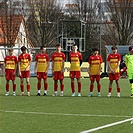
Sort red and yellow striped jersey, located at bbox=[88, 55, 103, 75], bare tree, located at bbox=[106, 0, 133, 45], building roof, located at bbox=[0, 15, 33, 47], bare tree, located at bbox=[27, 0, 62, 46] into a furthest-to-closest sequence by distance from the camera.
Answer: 1. bare tree, located at bbox=[27, 0, 62, 46]
2. building roof, located at bbox=[0, 15, 33, 47]
3. bare tree, located at bbox=[106, 0, 133, 45]
4. red and yellow striped jersey, located at bbox=[88, 55, 103, 75]

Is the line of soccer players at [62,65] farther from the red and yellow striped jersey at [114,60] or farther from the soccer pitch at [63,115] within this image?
the soccer pitch at [63,115]

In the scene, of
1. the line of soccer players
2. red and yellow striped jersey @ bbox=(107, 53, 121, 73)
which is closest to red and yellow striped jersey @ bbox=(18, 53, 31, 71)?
the line of soccer players

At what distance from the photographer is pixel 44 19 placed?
2749 inches

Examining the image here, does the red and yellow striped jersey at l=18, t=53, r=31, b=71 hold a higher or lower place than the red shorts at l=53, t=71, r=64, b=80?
higher

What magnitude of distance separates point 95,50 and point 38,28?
50.2 meters

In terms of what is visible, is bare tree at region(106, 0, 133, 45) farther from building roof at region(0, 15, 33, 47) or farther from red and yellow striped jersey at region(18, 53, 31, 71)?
red and yellow striped jersey at region(18, 53, 31, 71)

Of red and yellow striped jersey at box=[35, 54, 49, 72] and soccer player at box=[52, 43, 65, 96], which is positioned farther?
red and yellow striped jersey at box=[35, 54, 49, 72]

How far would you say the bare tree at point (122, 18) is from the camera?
2519 inches

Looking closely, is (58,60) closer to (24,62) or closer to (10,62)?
(24,62)

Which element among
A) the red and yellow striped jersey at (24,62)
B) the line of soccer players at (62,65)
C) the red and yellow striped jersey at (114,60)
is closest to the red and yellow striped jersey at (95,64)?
the line of soccer players at (62,65)

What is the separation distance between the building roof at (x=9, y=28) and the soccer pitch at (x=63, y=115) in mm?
48724

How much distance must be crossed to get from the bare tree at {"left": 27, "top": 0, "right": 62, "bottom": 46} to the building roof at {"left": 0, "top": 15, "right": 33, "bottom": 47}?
6.89 ft

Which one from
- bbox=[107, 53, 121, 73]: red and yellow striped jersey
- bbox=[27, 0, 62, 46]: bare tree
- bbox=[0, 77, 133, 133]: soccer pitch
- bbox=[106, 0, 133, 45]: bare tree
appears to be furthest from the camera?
bbox=[27, 0, 62, 46]: bare tree

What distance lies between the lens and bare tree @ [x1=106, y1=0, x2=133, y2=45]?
210ft
